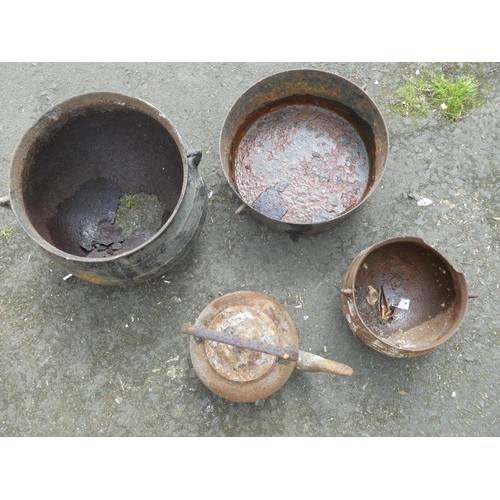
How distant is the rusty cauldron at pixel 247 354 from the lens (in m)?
2.40

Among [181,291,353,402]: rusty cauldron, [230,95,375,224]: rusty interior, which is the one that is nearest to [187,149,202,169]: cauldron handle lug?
[230,95,375,224]: rusty interior

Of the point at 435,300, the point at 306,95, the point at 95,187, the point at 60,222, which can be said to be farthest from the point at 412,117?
the point at 60,222

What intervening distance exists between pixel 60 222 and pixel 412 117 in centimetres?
286

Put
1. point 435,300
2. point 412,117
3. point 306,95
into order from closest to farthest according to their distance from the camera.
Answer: point 435,300 → point 306,95 → point 412,117

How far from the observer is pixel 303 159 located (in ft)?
10.2

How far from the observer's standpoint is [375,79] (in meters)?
3.46

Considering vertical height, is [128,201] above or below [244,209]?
below

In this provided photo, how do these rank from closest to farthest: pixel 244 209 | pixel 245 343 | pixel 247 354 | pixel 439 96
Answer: pixel 245 343, pixel 247 354, pixel 244 209, pixel 439 96

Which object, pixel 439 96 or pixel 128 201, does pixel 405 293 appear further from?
pixel 128 201

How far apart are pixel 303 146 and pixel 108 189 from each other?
5.03ft

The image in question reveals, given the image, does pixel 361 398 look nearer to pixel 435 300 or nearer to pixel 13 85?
pixel 435 300

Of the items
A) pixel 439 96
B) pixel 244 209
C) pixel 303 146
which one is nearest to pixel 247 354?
pixel 244 209

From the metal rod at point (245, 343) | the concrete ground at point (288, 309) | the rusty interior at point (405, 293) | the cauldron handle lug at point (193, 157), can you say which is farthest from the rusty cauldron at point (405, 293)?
the cauldron handle lug at point (193, 157)

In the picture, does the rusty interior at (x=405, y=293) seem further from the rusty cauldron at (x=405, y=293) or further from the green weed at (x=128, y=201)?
the green weed at (x=128, y=201)
